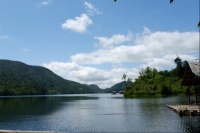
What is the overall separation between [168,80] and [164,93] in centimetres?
2343

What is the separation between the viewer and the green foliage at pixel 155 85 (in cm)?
14388

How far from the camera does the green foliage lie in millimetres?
143875

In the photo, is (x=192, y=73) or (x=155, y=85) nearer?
(x=192, y=73)

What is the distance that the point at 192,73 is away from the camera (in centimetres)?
4725

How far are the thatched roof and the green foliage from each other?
307ft

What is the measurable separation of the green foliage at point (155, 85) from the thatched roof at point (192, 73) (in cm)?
9372

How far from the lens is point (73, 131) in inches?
1259

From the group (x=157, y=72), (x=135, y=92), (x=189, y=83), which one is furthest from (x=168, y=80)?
(x=189, y=83)

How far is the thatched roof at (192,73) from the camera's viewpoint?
44.1 m

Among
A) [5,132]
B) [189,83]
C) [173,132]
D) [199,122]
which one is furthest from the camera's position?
[189,83]

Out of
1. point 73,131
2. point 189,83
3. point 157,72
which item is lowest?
point 73,131

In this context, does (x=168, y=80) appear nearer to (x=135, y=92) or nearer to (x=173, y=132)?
(x=135, y=92)

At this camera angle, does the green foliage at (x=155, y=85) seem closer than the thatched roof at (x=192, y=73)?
No

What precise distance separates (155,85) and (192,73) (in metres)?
103
